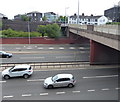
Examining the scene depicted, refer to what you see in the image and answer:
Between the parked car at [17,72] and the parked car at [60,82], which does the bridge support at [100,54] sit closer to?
the parked car at [60,82]

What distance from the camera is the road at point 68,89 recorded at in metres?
11.8

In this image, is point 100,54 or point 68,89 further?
point 100,54

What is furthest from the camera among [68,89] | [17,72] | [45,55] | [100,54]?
[45,55]

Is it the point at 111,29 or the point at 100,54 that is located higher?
the point at 111,29

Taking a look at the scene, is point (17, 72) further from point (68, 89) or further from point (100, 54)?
point (100, 54)

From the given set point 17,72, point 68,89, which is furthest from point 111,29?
point 17,72

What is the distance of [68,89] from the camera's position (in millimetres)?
13109

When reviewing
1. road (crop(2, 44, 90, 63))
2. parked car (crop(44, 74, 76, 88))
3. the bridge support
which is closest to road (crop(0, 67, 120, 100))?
parked car (crop(44, 74, 76, 88))

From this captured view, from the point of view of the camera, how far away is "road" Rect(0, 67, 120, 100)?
1182cm

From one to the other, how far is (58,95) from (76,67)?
7334mm

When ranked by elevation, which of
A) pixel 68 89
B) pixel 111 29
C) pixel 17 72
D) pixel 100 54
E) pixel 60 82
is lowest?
pixel 68 89

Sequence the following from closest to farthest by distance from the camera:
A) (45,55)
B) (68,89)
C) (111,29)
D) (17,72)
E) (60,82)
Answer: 1. (68,89)
2. (60,82)
3. (111,29)
4. (17,72)
5. (45,55)

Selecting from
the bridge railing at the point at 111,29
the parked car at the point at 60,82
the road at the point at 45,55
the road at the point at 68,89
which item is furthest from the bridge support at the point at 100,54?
the parked car at the point at 60,82

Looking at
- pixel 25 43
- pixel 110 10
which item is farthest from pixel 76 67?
pixel 110 10
